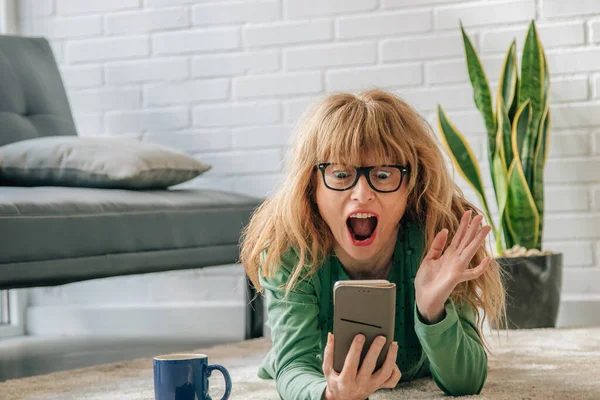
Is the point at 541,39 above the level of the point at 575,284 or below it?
above

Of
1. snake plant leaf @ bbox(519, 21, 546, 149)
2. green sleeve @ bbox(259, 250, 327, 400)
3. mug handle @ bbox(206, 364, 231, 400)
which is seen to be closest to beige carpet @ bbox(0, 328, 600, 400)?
green sleeve @ bbox(259, 250, 327, 400)

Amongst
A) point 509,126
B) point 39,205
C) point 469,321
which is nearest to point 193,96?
point 509,126

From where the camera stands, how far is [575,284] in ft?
9.04

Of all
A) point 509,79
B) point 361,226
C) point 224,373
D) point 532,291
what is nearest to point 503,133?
point 509,79

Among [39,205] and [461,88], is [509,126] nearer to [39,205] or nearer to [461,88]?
[461,88]

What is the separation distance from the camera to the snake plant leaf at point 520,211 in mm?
2514

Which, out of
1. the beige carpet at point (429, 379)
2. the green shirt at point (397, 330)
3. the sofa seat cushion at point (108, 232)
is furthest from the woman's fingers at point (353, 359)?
the sofa seat cushion at point (108, 232)

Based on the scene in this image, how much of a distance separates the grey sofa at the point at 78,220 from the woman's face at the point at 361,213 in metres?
0.73

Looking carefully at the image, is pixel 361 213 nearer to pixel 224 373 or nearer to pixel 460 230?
pixel 460 230

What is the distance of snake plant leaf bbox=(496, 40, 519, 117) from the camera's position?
101 inches

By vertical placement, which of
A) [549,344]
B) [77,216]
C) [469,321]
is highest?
[77,216]

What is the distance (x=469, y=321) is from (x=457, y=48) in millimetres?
1505

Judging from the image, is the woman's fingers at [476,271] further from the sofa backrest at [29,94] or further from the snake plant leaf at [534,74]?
the sofa backrest at [29,94]

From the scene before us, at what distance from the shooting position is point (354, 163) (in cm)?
134
